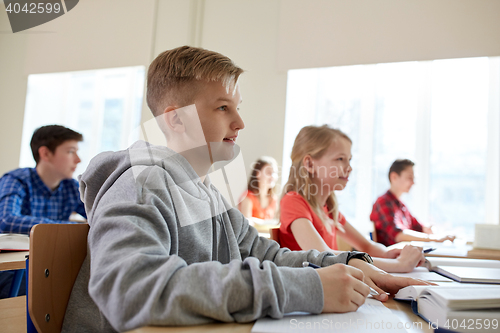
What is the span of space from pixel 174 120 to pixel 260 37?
3.40 meters

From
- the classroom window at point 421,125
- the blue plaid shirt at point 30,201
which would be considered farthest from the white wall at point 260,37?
the blue plaid shirt at point 30,201

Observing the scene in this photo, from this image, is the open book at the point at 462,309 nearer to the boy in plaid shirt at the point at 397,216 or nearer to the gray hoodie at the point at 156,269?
the gray hoodie at the point at 156,269

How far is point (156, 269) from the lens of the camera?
0.51m

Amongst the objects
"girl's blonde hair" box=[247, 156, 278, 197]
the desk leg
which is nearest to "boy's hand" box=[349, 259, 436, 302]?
the desk leg

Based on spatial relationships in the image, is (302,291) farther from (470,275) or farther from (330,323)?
(470,275)

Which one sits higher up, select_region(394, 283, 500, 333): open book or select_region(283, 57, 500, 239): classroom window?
select_region(283, 57, 500, 239): classroom window

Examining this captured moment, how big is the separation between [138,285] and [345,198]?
3661 millimetres

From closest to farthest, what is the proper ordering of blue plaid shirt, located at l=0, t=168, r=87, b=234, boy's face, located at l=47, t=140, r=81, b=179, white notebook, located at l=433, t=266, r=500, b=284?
white notebook, located at l=433, t=266, r=500, b=284, blue plaid shirt, located at l=0, t=168, r=87, b=234, boy's face, located at l=47, t=140, r=81, b=179

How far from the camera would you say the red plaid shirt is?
2.93 metres

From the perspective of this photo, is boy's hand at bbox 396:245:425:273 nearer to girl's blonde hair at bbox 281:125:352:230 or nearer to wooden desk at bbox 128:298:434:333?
girl's blonde hair at bbox 281:125:352:230

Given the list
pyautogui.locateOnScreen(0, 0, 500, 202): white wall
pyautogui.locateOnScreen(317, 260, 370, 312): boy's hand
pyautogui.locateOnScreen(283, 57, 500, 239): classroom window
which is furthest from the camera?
pyautogui.locateOnScreen(283, 57, 500, 239): classroom window

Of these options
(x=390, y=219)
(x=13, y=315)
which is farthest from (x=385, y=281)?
(x=390, y=219)

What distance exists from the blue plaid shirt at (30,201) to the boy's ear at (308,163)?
4.49 feet

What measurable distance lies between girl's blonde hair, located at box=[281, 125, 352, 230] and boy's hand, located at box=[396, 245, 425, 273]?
1.39ft
